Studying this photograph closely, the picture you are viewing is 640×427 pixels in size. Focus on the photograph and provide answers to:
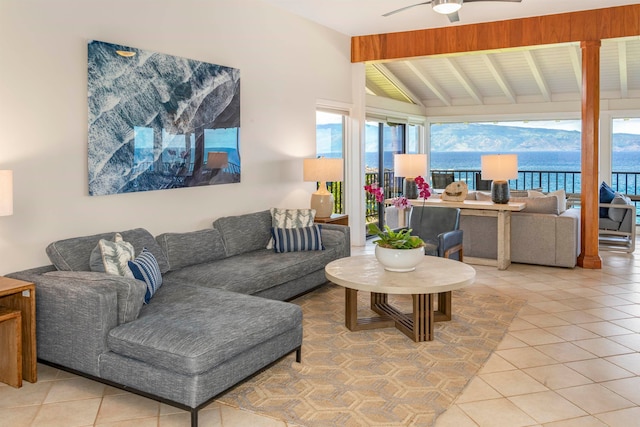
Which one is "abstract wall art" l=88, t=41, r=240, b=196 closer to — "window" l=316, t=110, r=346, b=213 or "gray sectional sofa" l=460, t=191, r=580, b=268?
"window" l=316, t=110, r=346, b=213

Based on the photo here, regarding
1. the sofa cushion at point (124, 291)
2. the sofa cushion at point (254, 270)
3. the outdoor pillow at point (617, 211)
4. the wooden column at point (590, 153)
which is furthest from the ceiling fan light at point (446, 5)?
the outdoor pillow at point (617, 211)

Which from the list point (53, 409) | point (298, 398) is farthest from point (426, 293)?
point (53, 409)

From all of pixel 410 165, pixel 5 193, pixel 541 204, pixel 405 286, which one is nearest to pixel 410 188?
pixel 410 165

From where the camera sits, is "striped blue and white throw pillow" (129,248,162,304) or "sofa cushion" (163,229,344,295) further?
"sofa cushion" (163,229,344,295)

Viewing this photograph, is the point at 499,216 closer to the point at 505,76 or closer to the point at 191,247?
the point at 191,247

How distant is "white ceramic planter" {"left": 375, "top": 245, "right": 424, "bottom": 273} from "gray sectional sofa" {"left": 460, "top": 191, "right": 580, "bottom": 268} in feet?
9.16

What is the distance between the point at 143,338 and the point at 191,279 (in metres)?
1.27

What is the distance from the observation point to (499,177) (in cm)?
615

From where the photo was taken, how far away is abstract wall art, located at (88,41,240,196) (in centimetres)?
392

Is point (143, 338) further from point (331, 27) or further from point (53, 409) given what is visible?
point (331, 27)

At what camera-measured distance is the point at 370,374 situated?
10.6 feet

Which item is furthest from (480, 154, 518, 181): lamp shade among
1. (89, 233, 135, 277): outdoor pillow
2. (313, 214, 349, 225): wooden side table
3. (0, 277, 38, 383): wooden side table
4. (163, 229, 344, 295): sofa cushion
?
(0, 277, 38, 383): wooden side table

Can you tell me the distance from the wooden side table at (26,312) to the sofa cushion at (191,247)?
1232 millimetres

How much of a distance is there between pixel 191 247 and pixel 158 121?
1037 mm
